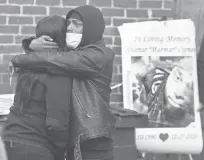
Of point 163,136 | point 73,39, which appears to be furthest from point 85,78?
point 163,136

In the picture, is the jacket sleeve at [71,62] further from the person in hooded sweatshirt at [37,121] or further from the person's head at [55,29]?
the person's head at [55,29]

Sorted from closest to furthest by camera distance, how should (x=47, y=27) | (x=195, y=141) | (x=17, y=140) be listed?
(x=17, y=140) < (x=47, y=27) < (x=195, y=141)

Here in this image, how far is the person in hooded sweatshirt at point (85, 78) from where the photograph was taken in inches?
130

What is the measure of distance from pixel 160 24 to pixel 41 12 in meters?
1.10

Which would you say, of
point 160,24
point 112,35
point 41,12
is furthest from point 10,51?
point 160,24

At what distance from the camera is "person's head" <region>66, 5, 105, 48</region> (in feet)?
11.5

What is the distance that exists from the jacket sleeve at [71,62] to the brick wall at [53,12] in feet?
6.20

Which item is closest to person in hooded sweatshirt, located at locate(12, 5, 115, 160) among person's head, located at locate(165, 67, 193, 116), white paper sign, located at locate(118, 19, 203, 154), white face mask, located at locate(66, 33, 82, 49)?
white face mask, located at locate(66, 33, 82, 49)

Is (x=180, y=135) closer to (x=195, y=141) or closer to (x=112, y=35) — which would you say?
(x=195, y=141)

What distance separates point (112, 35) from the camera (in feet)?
18.0

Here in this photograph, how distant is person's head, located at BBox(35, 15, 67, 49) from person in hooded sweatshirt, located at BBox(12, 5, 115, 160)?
37 mm

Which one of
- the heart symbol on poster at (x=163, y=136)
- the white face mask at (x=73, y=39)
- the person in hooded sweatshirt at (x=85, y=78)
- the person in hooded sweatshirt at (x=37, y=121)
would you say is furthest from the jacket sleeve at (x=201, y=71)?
the person in hooded sweatshirt at (x=37, y=121)

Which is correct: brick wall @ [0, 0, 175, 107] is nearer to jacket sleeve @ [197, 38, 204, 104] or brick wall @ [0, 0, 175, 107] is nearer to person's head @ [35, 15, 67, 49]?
jacket sleeve @ [197, 38, 204, 104]

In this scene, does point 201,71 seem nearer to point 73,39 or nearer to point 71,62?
point 73,39
